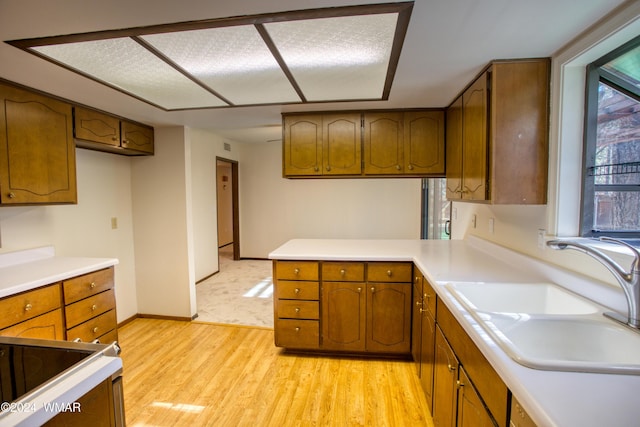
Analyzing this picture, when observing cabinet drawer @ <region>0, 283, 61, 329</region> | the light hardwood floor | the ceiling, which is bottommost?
the light hardwood floor

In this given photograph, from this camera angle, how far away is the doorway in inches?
222

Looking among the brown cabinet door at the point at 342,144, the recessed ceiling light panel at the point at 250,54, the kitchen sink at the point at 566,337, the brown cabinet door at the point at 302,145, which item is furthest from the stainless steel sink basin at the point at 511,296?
the brown cabinet door at the point at 302,145

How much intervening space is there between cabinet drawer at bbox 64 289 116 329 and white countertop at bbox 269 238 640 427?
1.38 meters

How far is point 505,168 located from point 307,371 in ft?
6.60

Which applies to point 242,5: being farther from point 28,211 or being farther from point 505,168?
point 28,211

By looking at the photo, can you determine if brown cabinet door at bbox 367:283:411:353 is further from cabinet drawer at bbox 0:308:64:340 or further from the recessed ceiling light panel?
cabinet drawer at bbox 0:308:64:340

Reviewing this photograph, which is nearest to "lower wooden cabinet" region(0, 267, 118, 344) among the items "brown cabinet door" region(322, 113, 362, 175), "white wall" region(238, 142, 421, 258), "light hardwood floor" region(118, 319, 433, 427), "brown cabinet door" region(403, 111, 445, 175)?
"light hardwood floor" region(118, 319, 433, 427)

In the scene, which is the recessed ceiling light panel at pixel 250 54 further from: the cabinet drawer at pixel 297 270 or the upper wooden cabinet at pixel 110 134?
the cabinet drawer at pixel 297 270

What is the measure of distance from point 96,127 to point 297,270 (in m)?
2.09

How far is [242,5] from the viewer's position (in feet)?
3.80

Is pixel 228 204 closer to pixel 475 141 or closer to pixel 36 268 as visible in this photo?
pixel 36 268

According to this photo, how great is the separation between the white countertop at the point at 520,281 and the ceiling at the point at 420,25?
116cm

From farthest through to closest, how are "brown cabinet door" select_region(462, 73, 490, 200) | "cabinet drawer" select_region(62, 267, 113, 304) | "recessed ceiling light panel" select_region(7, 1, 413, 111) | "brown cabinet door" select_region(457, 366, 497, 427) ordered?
"cabinet drawer" select_region(62, 267, 113, 304) < "brown cabinet door" select_region(462, 73, 490, 200) < "recessed ceiling light panel" select_region(7, 1, 413, 111) < "brown cabinet door" select_region(457, 366, 497, 427)

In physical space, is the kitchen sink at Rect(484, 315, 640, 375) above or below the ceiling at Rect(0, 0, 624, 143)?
below
